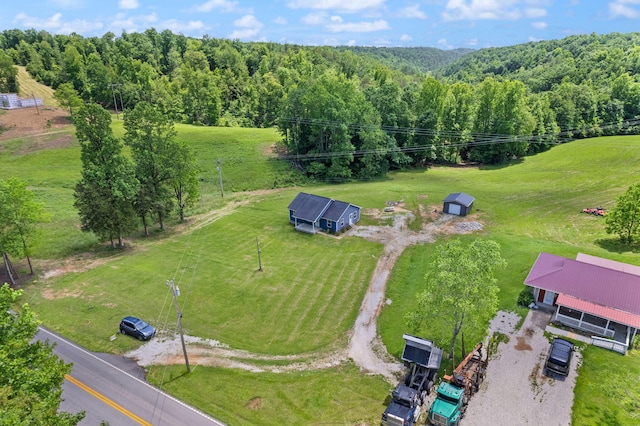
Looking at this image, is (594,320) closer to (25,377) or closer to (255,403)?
(255,403)

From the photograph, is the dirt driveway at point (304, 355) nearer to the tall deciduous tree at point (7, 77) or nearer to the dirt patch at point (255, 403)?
the dirt patch at point (255, 403)

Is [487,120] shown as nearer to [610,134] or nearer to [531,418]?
[610,134]

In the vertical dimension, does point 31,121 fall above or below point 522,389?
above

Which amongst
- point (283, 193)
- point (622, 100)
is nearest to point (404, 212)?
point (283, 193)

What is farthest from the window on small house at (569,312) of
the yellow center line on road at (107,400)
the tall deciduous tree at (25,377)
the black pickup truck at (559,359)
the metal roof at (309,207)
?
the tall deciduous tree at (25,377)

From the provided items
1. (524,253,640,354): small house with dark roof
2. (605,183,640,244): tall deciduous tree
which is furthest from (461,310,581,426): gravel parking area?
(605,183,640,244): tall deciduous tree

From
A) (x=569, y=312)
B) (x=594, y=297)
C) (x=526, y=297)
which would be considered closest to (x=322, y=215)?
(x=526, y=297)

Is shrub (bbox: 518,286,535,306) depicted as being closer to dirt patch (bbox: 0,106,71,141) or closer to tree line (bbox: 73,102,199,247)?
tree line (bbox: 73,102,199,247)
